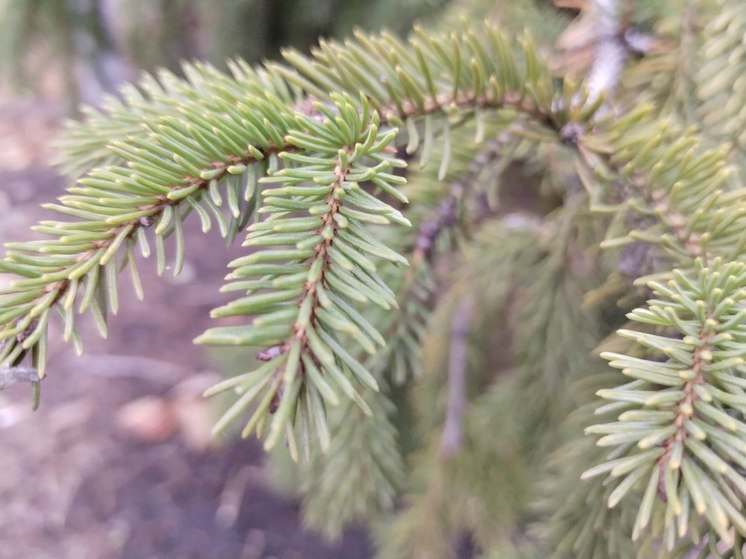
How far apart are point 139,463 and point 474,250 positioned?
1.13 meters

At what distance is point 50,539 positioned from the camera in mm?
1250

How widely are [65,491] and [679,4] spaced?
1.46 meters

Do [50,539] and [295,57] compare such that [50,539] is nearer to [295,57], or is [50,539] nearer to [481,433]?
[481,433]

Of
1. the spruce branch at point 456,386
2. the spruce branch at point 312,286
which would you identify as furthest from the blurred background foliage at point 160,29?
the spruce branch at point 312,286

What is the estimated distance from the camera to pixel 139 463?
139cm

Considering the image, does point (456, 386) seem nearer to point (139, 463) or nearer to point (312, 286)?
point (312, 286)

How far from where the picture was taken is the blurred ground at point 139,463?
1244mm

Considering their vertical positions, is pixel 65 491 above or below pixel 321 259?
below

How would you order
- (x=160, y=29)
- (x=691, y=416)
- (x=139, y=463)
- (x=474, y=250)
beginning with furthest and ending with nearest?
(x=139, y=463) → (x=160, y=29) → (x=474, y=250) → (x=691, y=416)

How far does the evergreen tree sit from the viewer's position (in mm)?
230

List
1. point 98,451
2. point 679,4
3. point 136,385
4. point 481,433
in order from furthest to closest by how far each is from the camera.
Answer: point 136,385 → point 98,451 → point 481,433 → point 679,4

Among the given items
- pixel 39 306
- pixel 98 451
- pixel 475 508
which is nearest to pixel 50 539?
pixel 98 451

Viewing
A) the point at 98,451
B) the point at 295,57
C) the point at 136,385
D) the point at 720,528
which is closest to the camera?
the point at 720,528

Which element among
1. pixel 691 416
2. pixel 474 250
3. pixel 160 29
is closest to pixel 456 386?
pixel 474 250
